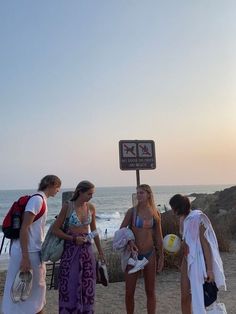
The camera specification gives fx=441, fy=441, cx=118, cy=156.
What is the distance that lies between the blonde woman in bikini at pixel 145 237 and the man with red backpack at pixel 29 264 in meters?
1.14

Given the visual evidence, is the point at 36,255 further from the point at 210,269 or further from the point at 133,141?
the point at 133,141

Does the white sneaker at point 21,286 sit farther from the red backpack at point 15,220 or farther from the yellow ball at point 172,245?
the yellow ball at point 172,245

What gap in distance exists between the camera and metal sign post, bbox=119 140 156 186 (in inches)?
297

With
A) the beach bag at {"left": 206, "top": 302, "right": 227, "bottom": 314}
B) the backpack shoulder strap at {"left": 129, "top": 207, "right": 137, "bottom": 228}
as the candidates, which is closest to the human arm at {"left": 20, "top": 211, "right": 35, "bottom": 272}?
the backpack shoulder strap at {"left": 129, "top": 207, "right": 137, "bottom": 228}

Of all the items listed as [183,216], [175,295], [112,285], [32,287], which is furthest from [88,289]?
[112,285]

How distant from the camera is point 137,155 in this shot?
762cm

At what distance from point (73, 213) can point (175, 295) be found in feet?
9.95

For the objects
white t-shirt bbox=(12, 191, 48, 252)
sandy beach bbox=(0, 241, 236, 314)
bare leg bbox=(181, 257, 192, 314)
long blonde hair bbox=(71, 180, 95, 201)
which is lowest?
sandy beach bbox=(0, 241, 236, 314)

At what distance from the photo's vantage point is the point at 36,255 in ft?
14.9

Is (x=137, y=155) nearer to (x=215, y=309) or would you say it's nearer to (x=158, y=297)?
(x=158, y=297)

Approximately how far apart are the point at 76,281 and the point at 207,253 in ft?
4.62

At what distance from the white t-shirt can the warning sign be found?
3.11 meters

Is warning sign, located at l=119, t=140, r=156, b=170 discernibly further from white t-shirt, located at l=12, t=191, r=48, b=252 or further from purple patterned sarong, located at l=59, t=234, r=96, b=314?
white t-shirt, located at l=12, t=191, r=48, b=252

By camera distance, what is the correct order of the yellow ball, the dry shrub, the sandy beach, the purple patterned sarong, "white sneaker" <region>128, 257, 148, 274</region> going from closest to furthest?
the purple patterned sarong < the yellow ball < "white sneaker" <region>128, 257, 148, 274</region> < the sandy beach < the dry shrub
